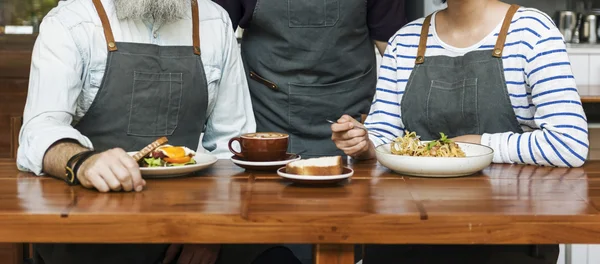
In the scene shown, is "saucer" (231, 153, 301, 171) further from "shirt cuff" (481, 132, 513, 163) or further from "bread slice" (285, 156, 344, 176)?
"shirt cuff" (481, 132, 513, 163)

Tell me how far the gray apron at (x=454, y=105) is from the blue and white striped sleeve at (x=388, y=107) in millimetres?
36

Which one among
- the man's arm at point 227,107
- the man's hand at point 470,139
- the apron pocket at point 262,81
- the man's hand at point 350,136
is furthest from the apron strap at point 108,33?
the man's hand at point 470,139

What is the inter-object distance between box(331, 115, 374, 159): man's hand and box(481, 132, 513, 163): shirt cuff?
1.04ft

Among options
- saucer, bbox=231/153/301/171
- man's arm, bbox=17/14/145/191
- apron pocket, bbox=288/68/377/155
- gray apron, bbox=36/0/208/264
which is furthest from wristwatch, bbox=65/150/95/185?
apron pocket, bbox=288/68/377/155

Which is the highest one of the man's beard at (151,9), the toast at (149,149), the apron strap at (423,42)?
the man's beard at (151,9)

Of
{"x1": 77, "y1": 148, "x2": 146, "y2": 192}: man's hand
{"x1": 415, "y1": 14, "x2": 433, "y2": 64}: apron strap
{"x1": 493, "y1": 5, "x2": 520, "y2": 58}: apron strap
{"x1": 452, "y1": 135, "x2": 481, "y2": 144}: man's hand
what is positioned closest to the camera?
{"x1": 77, "y1": 148, "x2": 146, "y2": 192}: man's hand

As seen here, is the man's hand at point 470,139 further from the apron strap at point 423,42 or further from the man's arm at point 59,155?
the man's arm at point 59,155

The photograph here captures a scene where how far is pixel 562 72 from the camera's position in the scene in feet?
6.81

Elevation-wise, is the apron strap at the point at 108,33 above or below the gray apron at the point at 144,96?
above

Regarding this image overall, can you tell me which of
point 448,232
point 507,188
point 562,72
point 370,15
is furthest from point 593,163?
point 370,15

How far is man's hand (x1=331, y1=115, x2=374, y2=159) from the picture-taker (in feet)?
6.74

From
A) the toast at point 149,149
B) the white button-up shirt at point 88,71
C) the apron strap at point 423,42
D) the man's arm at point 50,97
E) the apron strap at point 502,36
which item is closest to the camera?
the toast at point 149,149

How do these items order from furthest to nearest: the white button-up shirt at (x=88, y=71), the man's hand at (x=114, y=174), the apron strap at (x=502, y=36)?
the apron strap at (x=502, y=36) → the white button-up shirt at (x=88, y=71) → the man's hand at (x=114, y=174)

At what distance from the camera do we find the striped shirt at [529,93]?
2016 millimetres
